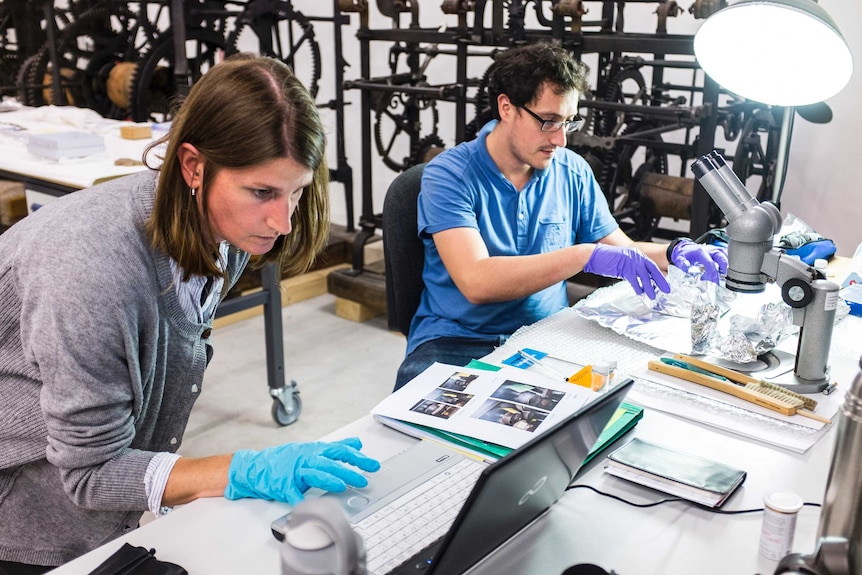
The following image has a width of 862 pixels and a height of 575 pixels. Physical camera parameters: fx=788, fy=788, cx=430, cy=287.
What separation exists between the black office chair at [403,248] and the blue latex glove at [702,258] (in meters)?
0.58

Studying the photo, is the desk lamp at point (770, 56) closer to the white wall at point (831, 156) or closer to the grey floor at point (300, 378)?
the grey floor at point (300, 378)

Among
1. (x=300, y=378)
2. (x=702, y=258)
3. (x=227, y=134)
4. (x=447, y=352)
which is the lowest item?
(x=300, y=378)

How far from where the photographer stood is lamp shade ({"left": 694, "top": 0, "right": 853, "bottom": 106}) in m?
1.33

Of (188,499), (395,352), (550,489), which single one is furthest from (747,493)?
(395,352)

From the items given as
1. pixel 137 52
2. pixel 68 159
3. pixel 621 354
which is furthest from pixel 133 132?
→ pixel 621 354

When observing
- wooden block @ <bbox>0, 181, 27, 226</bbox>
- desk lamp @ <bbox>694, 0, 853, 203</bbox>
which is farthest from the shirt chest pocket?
wooden block @ <bbox>0, 181, 27, 226</bbox>

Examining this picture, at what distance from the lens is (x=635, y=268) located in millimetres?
1631

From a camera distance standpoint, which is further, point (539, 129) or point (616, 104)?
point (616, 104)

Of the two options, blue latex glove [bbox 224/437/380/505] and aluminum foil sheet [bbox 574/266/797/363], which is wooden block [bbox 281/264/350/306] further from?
blue latex glove [bbox 224/437/380/505]

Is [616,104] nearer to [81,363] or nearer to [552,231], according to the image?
[552,231]

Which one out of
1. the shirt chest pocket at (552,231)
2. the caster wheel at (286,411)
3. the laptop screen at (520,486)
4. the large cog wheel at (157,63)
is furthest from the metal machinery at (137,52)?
the laptop screen at (520,486)

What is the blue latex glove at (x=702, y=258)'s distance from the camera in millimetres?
1645

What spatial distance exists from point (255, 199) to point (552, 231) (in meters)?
1.04

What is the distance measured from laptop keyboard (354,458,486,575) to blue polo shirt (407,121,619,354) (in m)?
0.80
